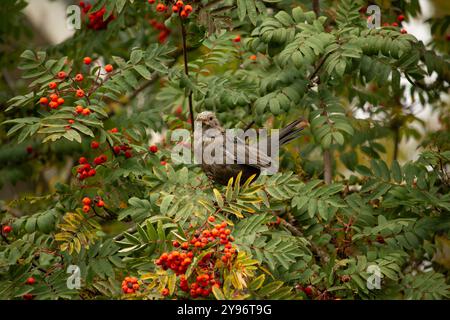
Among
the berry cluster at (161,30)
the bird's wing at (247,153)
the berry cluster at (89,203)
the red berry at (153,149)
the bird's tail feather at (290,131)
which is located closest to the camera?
the berry cluster at (89,203)

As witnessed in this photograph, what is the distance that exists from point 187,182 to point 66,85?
0.92 meters

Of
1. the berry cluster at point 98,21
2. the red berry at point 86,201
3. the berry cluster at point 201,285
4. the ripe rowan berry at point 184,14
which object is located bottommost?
the berry cluster at point 201,285

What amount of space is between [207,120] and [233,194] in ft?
3.41

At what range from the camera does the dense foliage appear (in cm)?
391

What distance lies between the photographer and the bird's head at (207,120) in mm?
5012

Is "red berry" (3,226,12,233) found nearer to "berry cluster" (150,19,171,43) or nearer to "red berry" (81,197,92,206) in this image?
"red berry" (81,197,92,206)

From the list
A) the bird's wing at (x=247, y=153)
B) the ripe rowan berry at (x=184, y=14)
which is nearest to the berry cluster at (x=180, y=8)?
the ripe rowan berry at (x=184, y=14)

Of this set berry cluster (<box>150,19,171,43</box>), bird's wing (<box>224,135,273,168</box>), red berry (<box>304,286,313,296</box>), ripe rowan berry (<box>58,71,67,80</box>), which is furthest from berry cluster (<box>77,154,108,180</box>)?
berry cluster (<box>150,19,171,43</box>)

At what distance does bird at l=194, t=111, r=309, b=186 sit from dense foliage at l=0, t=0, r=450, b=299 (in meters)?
0.12

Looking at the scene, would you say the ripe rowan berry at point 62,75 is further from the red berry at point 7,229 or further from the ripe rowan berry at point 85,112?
the red berry at point 7,229
